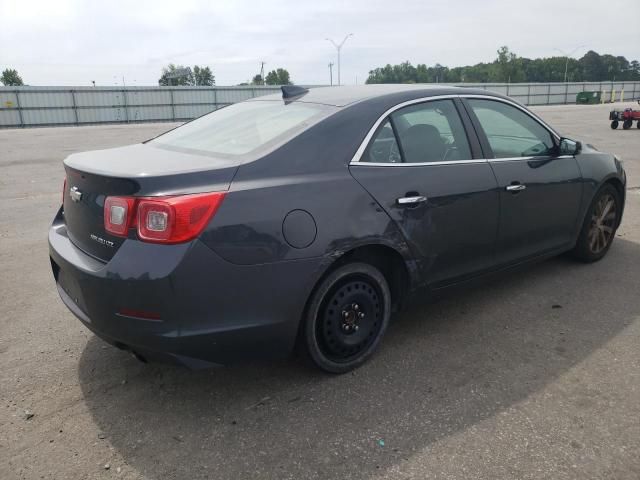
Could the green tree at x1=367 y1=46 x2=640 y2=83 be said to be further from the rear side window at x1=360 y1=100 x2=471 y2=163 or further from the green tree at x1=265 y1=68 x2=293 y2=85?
the rear side window at x1=360 y1=100 x2=471 y2=163

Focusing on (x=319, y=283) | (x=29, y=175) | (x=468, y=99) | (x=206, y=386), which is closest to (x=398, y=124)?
(x=468, y=99)

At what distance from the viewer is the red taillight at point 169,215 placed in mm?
2391

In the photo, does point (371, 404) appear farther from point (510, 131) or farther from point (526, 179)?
point (510, 131)

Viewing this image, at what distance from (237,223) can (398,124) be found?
4.37ft

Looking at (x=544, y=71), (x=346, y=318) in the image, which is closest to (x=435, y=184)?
(x=346, y=318)

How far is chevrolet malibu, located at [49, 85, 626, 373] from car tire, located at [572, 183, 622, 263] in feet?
2.68

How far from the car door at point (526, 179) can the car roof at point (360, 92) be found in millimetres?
251

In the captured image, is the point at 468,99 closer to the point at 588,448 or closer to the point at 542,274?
the point at 542,274

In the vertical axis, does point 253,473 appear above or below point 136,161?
below

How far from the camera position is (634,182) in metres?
9.23

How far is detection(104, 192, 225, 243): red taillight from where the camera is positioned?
7.84 feet

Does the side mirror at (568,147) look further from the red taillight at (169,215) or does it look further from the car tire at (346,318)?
the red taillight at (169,215)

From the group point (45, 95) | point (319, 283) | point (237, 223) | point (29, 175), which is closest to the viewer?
point (237, 223)

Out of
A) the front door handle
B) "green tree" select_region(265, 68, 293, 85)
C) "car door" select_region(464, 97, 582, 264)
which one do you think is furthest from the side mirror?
"green tree" select_region(265, 68, 293, 85)
